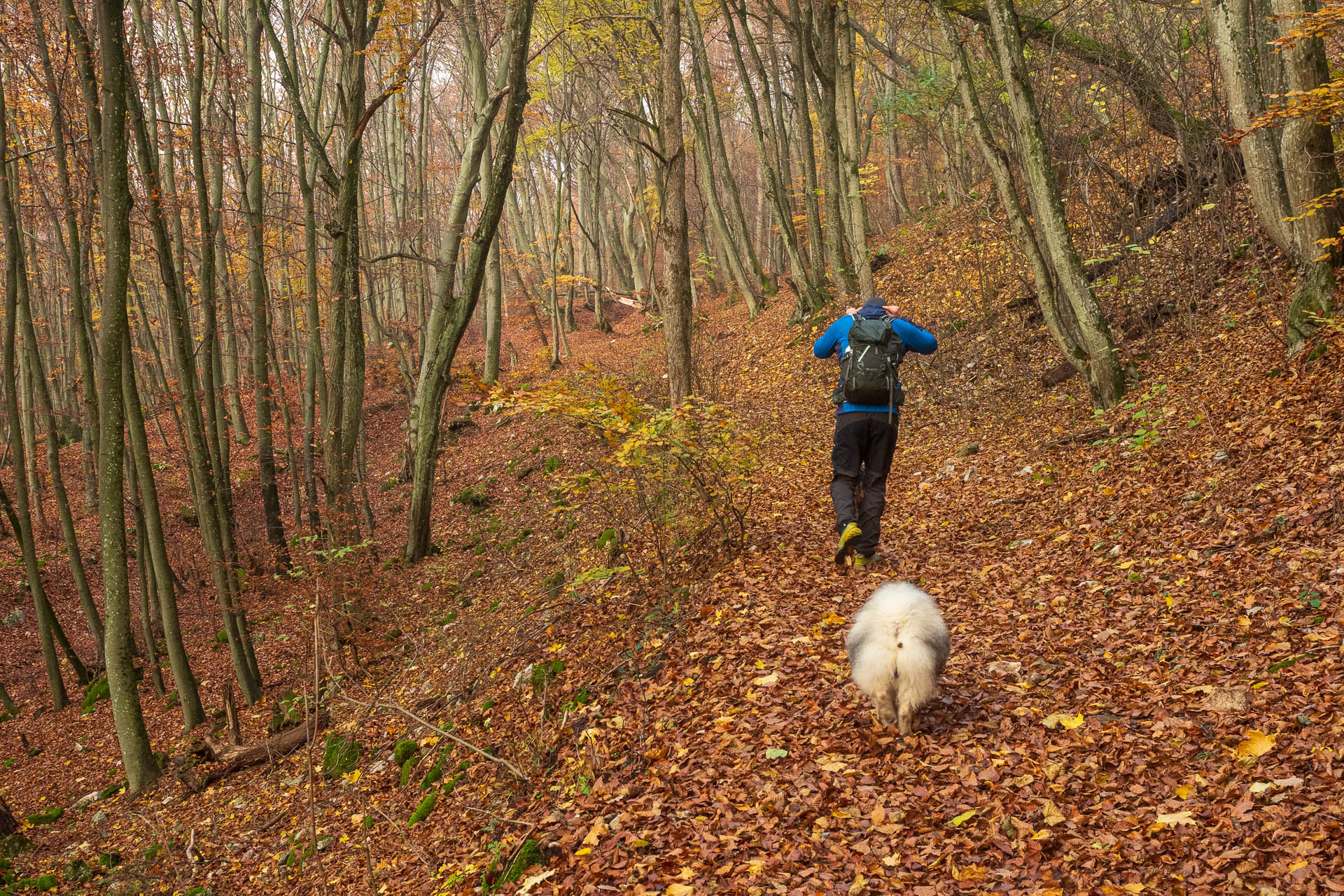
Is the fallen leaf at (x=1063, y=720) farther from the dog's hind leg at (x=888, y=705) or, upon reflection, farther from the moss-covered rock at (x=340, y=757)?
the moss-covered rock at (x=340, y=757)

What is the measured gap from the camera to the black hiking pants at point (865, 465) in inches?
250

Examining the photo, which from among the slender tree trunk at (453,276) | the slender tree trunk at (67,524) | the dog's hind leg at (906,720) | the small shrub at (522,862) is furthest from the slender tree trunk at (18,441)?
the dog's hind leg at (906,720)

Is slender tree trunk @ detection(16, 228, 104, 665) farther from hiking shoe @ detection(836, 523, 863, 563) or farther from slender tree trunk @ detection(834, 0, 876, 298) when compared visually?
slender tree trunk @ detection(834, 0, 876, 298)

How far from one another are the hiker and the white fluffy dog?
2.21 m

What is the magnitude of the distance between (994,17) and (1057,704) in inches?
290

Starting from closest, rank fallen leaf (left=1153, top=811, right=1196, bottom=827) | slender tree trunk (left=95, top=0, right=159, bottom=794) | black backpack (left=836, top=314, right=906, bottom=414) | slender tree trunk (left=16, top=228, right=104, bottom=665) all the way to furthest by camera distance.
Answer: fallen leaf (left=1153, top=811, right=1196, bottom=827) → black backpack (left=836, top=314, right=906, bottom=414) → slender tree trunk (left=95, top=0, right=159, bottom=794) → slender tree trunk (left=16, top=228, right=104, bottom=665)

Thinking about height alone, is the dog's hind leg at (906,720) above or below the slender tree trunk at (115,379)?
below

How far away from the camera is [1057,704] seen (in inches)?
169

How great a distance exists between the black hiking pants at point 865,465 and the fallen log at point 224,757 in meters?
5.85

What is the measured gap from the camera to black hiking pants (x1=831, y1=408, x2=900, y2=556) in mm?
6359

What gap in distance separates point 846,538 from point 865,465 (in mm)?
644

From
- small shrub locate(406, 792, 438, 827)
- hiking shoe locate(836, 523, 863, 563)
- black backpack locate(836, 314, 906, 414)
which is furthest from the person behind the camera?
hiking shoe locate(836, 523, 863, 563)

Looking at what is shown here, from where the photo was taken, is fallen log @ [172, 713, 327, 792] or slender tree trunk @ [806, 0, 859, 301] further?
slender tree trunk @ [806, 0, 859, 301]

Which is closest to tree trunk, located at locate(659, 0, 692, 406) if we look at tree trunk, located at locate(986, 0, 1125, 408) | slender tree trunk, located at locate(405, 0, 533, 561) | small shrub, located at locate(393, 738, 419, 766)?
slender tree trunk, located at locate(405, 0, 533, 561)
